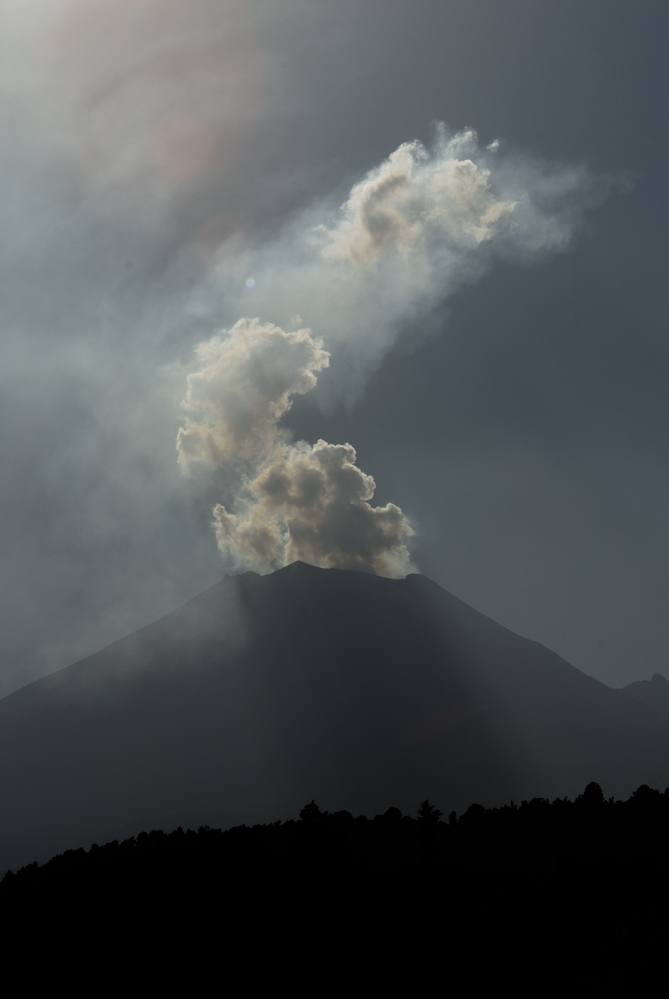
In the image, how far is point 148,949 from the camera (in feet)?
141

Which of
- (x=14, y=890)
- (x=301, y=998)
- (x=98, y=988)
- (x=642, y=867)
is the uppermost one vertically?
(x=14, y=890)

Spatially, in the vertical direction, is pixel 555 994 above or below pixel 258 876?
below

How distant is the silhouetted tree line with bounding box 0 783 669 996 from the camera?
36.8 meters

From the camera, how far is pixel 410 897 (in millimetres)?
44562

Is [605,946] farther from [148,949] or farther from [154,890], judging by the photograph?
[154,890]

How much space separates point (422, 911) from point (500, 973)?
7.89 m

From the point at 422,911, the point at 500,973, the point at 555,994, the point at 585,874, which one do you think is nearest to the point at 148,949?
the point at 422,911

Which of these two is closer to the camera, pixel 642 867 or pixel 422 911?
pixel 422 911

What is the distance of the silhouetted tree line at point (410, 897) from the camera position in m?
36.8

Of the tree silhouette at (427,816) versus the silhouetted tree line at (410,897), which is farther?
the tree silhouette at (427,816)

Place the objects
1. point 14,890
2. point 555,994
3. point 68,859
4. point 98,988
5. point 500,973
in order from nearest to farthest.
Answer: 1. point 555,994
2. point 500,973
3. point 98,988
4. point 14,890
5. point 68,859

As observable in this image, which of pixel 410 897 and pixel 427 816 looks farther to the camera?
pixel 427 816

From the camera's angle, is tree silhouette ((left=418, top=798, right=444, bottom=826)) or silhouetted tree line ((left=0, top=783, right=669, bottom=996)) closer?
silhouetted tree line ((left=0, top=783, right=669, bottom=996))

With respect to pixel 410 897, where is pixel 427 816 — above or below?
above
